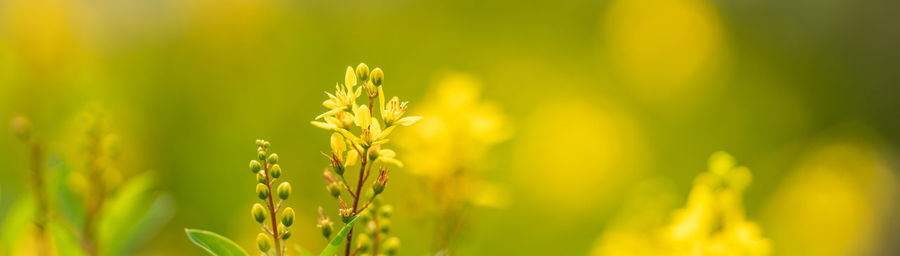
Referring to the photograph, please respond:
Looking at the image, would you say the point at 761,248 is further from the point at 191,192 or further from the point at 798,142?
the point at 798,142

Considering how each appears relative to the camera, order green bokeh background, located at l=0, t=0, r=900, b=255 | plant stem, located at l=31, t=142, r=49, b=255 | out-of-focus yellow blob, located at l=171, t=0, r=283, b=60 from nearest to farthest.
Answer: plant stem, located at l=31, t=142, r=49, b=255 → green bokeh background, located at l=0, t=0, r=900, b=255 → out-of-focus yellow blob, located at l=171, t=0, r=283, b=60

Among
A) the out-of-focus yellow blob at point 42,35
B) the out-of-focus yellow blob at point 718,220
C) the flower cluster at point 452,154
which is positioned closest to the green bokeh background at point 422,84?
the out-of-focus yellow blob at point 42,35

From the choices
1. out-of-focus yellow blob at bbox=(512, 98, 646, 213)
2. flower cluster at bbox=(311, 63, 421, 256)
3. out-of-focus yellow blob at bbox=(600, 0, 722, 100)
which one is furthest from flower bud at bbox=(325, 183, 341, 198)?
out-of-focus yellow blob at bbox=(600, 0, 722, 100)

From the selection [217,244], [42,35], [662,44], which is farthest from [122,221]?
[662,44]

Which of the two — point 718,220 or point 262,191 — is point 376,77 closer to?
point 262,191

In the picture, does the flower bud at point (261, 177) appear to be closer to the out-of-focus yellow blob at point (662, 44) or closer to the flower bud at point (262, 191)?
the flower bud at point (262, 191)

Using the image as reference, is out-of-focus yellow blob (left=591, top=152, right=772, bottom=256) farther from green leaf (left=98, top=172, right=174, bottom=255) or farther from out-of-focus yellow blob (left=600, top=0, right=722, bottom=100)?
out-of-focus yellow blob (left=600, top=0, right=722, bottom=100)

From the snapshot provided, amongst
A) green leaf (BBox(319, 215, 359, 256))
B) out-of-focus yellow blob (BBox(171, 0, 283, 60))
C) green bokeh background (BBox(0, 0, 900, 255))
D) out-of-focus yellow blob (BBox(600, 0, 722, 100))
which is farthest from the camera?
out-of-focus yellow blob (BBox(600, 0, 722, 100))
